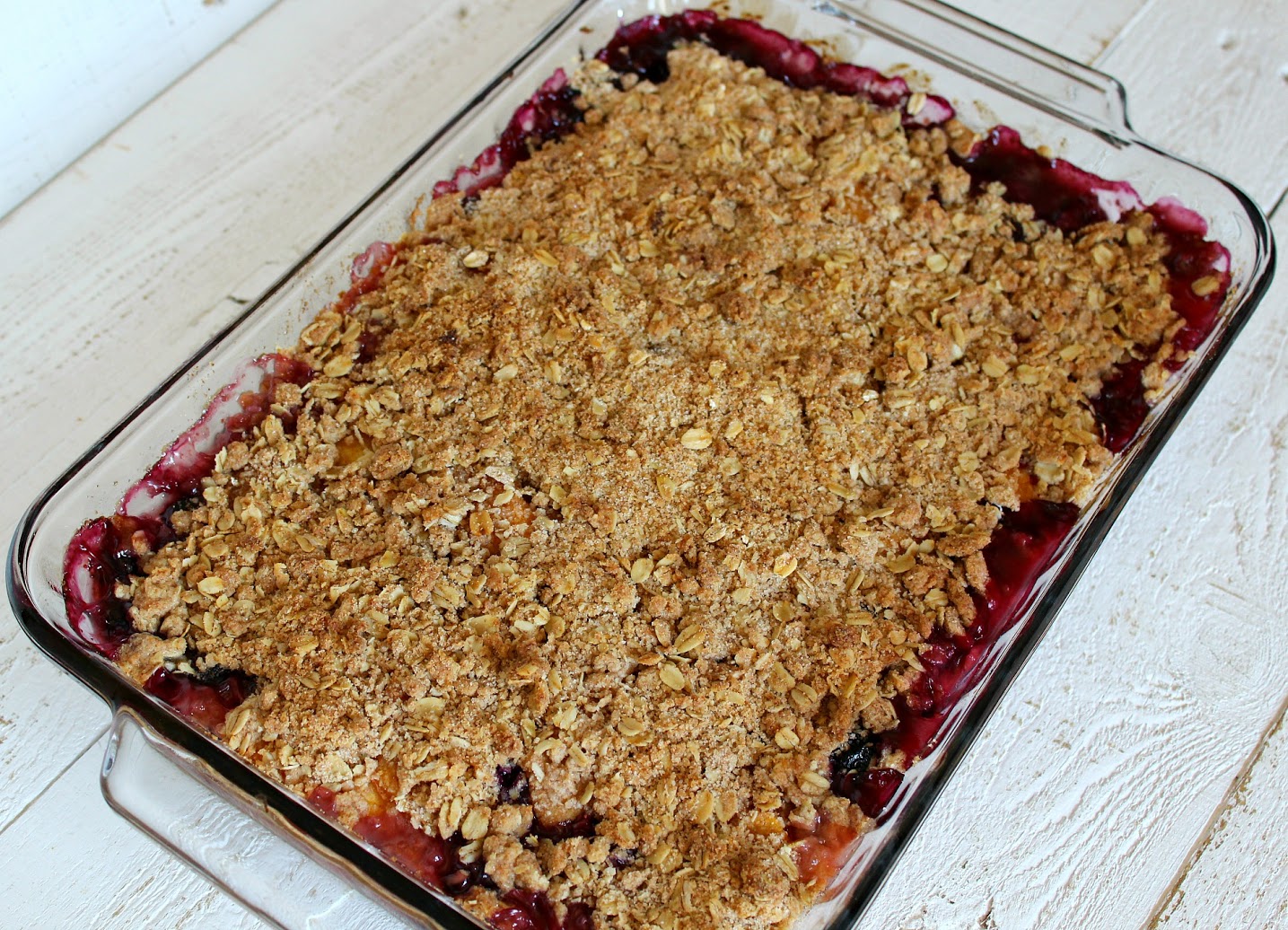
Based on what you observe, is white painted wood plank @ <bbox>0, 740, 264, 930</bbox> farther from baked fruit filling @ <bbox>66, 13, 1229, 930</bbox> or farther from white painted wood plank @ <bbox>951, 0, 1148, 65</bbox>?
white painted wood plank @ <bbox>951, 0, 1148, 65</bbox>

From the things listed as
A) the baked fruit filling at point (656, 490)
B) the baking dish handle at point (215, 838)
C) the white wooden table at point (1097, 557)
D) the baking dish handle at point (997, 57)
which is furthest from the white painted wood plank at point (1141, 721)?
the baking dish handle at point (215, 838)

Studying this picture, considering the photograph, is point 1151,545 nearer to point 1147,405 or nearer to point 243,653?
point 1147,405

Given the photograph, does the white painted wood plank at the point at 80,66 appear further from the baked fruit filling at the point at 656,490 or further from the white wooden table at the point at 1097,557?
the baked fruit filling at the point at 656,490

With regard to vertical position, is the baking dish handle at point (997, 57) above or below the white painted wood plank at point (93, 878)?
above

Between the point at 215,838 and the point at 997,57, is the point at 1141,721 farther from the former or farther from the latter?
the point at 215,838

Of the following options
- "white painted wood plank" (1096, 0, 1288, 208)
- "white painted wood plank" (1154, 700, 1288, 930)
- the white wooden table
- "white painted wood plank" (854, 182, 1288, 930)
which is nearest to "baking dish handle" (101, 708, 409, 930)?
the white wooden table

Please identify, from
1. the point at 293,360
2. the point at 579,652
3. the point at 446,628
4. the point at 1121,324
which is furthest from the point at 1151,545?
the point at 293,360
